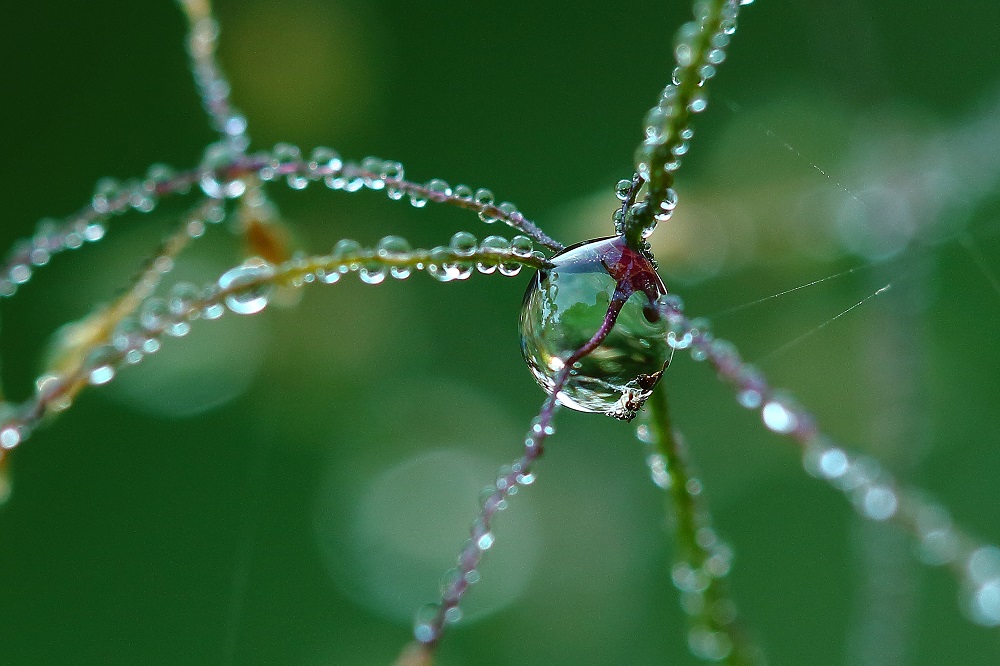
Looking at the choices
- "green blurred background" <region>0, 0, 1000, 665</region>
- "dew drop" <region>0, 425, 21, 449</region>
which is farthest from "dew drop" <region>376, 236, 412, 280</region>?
"green blurred background" <region>0, 0, 1000, 665</region>

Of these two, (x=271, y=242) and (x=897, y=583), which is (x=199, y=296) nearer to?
(x=271, y=242)

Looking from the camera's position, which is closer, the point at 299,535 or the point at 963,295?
the point at 963,295

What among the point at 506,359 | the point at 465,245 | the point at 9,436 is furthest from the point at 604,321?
the point at 506,359

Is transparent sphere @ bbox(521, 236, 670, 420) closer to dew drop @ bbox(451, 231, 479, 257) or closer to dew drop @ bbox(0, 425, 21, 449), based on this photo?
dew drop @ bbox(451, 231, 479, 257)

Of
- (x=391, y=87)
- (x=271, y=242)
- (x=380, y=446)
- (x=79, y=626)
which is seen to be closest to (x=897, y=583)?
(x=271, y=242)

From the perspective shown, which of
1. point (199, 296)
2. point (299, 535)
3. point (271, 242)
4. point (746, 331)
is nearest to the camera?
point (199, 296)

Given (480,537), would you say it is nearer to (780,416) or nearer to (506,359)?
(780,416)
